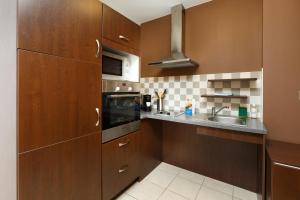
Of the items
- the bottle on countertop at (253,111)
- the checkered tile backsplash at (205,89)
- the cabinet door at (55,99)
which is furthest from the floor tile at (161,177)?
the bottle on countertop at (253,111)

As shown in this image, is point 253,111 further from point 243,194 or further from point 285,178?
point 243,194

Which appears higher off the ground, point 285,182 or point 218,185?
point 285,182

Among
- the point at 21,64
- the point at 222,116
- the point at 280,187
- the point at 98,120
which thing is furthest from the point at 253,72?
the point at 21,64

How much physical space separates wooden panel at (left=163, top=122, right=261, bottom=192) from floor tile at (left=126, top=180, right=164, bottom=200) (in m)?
0.58

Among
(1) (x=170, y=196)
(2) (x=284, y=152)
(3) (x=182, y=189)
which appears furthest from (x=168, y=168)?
(2) (x=284, y=152)

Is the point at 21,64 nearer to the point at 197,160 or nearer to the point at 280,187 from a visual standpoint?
the point at 280,187

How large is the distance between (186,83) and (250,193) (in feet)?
4.79

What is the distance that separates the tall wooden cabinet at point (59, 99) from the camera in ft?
2.92

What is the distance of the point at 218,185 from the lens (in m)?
1.79

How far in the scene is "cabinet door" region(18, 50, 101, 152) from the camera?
2.91 feet

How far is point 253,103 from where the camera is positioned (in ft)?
5.35

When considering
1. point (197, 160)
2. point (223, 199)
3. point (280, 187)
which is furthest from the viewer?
point (197, 160)

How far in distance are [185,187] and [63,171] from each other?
134 centimetres

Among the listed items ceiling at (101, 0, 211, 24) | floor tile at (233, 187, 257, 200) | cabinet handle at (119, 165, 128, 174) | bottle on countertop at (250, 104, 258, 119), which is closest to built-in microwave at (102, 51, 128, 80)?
ceiling at (101, 0, 211, 24)
